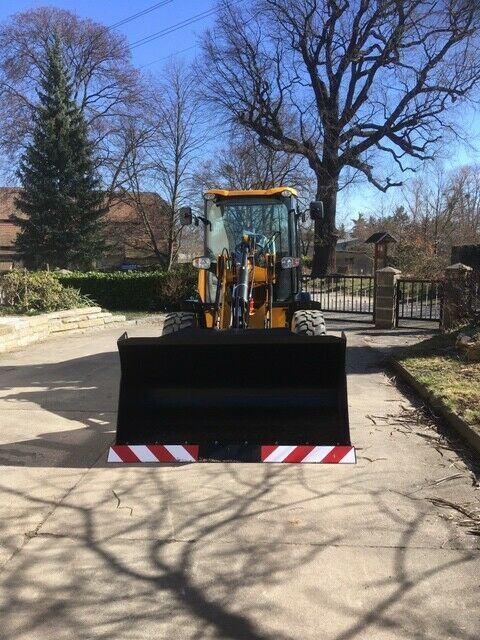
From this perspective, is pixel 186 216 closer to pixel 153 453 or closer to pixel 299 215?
pixel 299 215

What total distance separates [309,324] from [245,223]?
2.22m

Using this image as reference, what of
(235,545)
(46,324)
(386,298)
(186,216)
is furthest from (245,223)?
(386,298)

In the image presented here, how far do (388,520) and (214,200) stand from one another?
17.6 ft

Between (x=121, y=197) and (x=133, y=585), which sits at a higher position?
(x=121, y=197)

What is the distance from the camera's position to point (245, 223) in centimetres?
806

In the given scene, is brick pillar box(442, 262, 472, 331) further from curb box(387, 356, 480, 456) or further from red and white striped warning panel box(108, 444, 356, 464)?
red and white striped warning panel box(108, 444, 356, 464)

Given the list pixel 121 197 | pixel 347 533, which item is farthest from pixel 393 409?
pixel 121 197

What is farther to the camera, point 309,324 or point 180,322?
point 180,322

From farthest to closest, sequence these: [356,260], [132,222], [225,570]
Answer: [356,260] → [132,222] → [225,570]

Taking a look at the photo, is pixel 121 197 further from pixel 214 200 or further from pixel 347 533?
pixel 347 533

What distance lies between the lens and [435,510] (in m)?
3.91

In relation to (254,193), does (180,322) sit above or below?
below

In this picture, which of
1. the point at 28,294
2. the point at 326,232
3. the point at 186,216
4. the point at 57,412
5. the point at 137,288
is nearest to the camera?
the point at 57,412

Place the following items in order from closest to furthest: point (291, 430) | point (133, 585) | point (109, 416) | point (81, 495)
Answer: point (133, 585) → point (81, 495) → point (291, 430) → point (109, 416)
